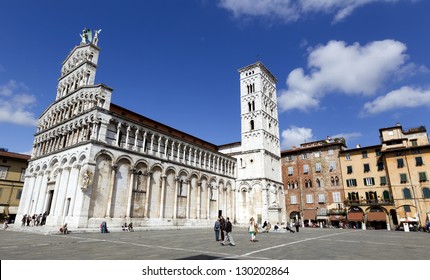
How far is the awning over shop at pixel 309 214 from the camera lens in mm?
46375

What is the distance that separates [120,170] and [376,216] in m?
38.7

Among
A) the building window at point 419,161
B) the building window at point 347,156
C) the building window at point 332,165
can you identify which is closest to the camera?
the building window at point 419,161

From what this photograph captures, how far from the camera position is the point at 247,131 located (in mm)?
46250

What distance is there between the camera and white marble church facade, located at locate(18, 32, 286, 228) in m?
24.4

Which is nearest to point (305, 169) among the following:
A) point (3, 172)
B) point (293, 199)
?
point (293, 199)

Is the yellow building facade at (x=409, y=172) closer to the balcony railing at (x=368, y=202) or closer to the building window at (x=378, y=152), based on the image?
the balcony railing at (x=368, y=202)

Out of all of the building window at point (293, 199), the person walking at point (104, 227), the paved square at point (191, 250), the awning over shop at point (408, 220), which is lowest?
the paved square at point (191, 250)

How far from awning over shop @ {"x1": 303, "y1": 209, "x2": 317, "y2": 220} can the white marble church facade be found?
24.9 ft

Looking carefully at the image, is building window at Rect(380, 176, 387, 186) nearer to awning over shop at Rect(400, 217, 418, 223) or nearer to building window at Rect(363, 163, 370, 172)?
building window at Rect(363, 163, 370, 172)

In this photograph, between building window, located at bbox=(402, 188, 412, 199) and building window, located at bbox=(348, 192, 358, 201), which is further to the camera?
building window, located at bbox=(348, 192, 358, 201)

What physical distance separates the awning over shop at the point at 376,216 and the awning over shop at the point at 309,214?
8597mm

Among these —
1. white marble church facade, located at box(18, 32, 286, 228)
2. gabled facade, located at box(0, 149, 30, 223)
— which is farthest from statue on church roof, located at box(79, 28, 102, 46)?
gabled facade, located at box(0, 149, 30, 223)

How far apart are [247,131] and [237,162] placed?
591 cm

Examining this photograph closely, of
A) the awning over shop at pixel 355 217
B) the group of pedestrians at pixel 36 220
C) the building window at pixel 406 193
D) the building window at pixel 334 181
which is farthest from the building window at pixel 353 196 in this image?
the group of pedestrians at pixel 36 220
